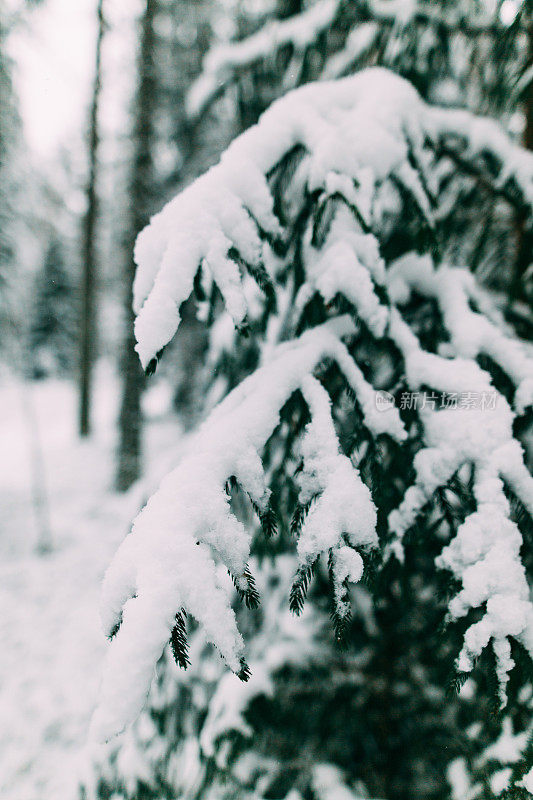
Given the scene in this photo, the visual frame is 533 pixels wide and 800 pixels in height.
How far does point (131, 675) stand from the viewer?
0.97 meters

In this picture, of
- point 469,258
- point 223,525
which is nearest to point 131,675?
point 223,525

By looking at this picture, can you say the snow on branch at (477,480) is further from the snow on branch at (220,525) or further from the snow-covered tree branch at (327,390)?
the snow on branch at (220,525)

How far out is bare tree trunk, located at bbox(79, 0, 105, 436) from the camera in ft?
26.9

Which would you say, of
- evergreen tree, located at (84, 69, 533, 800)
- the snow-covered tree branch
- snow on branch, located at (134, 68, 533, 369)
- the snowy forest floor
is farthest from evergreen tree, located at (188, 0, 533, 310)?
the snowy forest floor

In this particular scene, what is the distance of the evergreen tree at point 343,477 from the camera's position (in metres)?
1.28

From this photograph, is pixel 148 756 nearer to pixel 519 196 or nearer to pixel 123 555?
pixel 123 555

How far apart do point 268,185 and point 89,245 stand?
8.77 metres

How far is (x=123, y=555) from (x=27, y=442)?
13.7 m

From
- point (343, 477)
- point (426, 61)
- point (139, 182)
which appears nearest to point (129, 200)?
point (139, 182)

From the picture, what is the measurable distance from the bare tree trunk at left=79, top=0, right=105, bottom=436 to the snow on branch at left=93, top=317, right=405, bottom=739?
887 centimetres

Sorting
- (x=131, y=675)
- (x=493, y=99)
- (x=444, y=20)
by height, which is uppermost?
(x=444, y=20)

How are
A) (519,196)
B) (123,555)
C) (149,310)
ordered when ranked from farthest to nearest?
(519,196) < (149,310) < (123,555)

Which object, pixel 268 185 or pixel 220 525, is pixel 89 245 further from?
pixel 220 525

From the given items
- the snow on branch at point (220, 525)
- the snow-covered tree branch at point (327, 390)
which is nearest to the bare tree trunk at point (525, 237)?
the snow-covered tree branch at point (327, 390)
